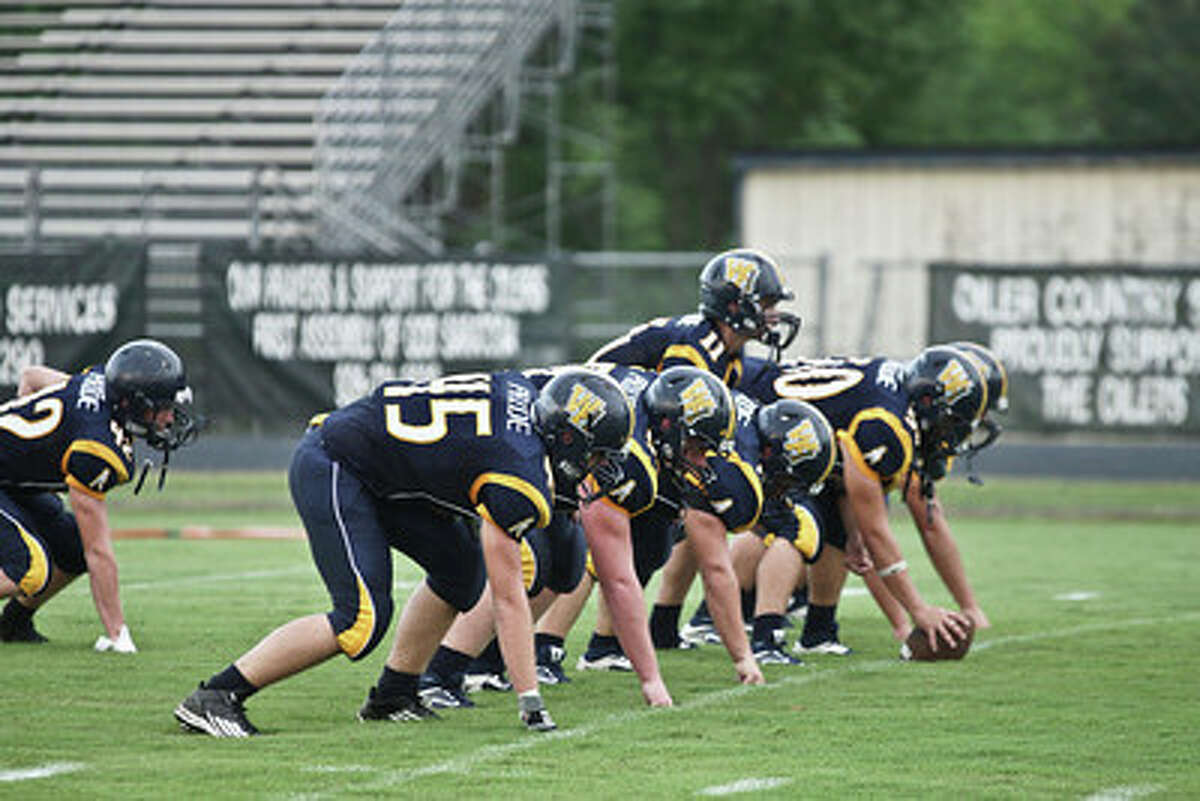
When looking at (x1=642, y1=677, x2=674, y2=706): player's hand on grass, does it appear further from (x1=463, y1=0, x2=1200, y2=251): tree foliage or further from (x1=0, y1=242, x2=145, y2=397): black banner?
(x1=463, y1=0, x2=1200, y2=251): tree foliage

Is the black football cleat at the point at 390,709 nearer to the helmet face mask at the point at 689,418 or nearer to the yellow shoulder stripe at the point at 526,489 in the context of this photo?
the yellow shoulder stripe at the point at 526,489

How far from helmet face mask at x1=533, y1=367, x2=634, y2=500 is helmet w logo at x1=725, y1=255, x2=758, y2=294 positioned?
2839 millimetres

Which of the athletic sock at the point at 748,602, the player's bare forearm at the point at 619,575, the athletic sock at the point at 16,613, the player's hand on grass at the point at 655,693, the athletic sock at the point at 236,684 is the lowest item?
the athletic sock at the point at 748,602

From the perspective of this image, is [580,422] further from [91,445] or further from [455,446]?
[91,445]

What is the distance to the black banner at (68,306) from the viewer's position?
21062 millimetres

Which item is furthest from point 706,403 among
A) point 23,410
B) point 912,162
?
point 912,162

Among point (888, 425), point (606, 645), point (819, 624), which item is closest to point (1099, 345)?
point (819, 624)

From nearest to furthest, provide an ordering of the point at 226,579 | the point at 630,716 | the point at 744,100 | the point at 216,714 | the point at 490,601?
the point at 216,714 → the point at 630,716 → the point at 490,601 → the point at 226,579 → the point at 744,100

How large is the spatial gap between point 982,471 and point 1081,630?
35.7ft

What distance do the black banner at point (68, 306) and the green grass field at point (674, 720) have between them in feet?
26.3

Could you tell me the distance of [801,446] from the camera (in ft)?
31.6

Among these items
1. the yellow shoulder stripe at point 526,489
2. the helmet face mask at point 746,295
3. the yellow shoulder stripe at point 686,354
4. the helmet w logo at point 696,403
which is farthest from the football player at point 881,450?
the yellow shoulder stripe at point 526,489

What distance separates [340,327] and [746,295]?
11.6 metres

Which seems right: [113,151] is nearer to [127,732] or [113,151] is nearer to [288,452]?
[288,452]
